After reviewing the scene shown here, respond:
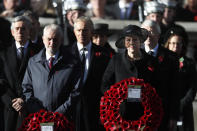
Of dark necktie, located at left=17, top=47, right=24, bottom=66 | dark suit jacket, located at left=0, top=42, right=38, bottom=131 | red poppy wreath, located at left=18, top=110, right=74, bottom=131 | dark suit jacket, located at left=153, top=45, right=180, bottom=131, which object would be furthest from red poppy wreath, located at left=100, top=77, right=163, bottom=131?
dark necktie, located at left=17, top=47, right=24, bottom=66

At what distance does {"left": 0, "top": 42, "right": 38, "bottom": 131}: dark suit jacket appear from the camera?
931cm

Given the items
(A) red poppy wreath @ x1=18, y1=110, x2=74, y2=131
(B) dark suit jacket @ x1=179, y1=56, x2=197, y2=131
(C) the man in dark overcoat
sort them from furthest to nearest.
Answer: (B) dark suit jacket @ x1=179, y1=56, x2=197, y2=131 → (C) the man in dark overcoat → (A) red poppy wreath @ x1=18, y1=110, x2=74, y2=131

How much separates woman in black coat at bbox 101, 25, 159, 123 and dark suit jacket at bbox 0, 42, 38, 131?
1.22 metres

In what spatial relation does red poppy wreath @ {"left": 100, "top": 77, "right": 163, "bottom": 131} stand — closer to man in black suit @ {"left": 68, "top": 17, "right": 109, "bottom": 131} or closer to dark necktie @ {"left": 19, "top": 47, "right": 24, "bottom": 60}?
man in black suit @ {"left": 68, "top": 17, "right": 109, "bottom": 131}

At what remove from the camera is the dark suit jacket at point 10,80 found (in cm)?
931

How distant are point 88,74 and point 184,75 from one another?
4.34 ft

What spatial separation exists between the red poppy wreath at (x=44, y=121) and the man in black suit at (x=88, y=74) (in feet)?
1.41

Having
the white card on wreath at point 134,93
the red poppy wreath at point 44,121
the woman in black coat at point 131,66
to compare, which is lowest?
the red poppy wreath at point 44,121

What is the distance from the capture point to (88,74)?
366 inches

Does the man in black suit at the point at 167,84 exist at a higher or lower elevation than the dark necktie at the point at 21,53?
lower

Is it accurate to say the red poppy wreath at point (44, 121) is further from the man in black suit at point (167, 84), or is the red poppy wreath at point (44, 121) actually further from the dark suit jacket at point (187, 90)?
the dark suit jacket at point (187, 90)

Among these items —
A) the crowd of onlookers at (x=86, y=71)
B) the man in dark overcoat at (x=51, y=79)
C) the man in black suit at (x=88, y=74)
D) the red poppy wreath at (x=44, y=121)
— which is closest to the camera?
the red poppy wreath at (x=44, y=121)

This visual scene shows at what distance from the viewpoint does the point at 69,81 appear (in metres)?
9.11

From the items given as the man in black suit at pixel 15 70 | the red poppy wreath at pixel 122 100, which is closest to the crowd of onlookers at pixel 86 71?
the man in black suit at pixel 15 70
